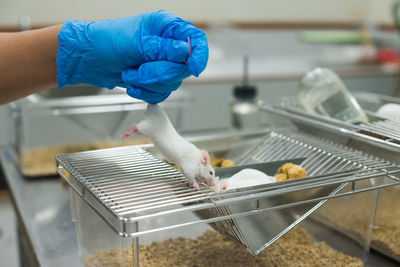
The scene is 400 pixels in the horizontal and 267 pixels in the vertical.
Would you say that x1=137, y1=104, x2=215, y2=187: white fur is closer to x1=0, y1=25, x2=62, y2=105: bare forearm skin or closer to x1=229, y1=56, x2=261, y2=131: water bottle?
x1=0, y1=25, x2=62, y2=105: bare forearm skin

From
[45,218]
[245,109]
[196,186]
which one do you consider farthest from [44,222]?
[245,109]

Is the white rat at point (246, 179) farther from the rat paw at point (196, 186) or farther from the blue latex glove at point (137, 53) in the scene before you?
the blue latex glove at point (137, 53)

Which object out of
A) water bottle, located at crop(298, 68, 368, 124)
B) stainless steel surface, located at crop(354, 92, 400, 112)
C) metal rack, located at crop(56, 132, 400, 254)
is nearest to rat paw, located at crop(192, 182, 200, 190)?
metal rack, located at crop(56, 132, 400, 254)

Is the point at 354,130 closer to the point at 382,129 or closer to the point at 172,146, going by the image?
the point at 382,129

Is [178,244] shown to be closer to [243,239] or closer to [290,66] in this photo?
[243,239]

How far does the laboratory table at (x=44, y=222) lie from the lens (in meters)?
0.85

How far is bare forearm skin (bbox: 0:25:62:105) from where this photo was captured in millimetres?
753

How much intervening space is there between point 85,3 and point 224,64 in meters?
0.78

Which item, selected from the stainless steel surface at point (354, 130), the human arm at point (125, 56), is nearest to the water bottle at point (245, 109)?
the stainless steel surface at point (354, 130)

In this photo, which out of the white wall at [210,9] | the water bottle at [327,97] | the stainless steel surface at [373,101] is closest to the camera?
the water bottle at [327,97]

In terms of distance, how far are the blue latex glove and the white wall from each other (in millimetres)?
1616

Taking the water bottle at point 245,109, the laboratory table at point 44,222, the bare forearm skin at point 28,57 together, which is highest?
the bare forearm skin at point 28,57

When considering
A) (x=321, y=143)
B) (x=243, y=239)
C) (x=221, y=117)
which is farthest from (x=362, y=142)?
(x=221, y=117)

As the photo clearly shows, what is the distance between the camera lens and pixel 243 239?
2.21 feet
